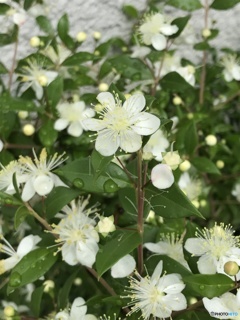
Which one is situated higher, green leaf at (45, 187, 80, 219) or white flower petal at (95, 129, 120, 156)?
white flower petal at (95, 129, 120, 156)

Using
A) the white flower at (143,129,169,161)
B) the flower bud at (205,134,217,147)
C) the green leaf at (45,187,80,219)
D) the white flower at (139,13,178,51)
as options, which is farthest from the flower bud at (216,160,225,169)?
the green leaf at (45,187,80,219)

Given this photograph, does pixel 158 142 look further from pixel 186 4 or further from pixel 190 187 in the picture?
pixel 186 4

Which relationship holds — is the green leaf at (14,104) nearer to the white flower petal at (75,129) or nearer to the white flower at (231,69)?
the white flower petal at (75,129)

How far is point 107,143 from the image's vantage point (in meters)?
0.76

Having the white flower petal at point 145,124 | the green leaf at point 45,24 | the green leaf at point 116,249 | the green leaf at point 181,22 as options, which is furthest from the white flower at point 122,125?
the green leaf at point 45,24

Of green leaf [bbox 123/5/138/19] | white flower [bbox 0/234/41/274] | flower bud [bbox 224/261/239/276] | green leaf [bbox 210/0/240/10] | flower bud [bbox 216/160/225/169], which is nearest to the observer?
flower bud [bbox 224/261/239/276]

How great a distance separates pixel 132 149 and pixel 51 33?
0.68m

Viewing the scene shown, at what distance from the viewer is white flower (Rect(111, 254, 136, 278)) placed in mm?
835

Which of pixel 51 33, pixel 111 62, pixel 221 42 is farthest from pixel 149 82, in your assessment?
pixel 221 42

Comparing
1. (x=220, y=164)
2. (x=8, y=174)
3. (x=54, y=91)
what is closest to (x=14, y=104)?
(x=54, y=91)

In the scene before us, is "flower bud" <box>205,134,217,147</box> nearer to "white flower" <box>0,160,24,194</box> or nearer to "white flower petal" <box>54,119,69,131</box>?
"white flower petal" <box>54,119,69,131</box>

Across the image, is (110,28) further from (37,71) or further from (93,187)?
(93,187)

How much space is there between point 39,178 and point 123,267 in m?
0.23

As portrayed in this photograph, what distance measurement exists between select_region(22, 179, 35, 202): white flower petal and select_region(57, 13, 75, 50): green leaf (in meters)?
0.48
